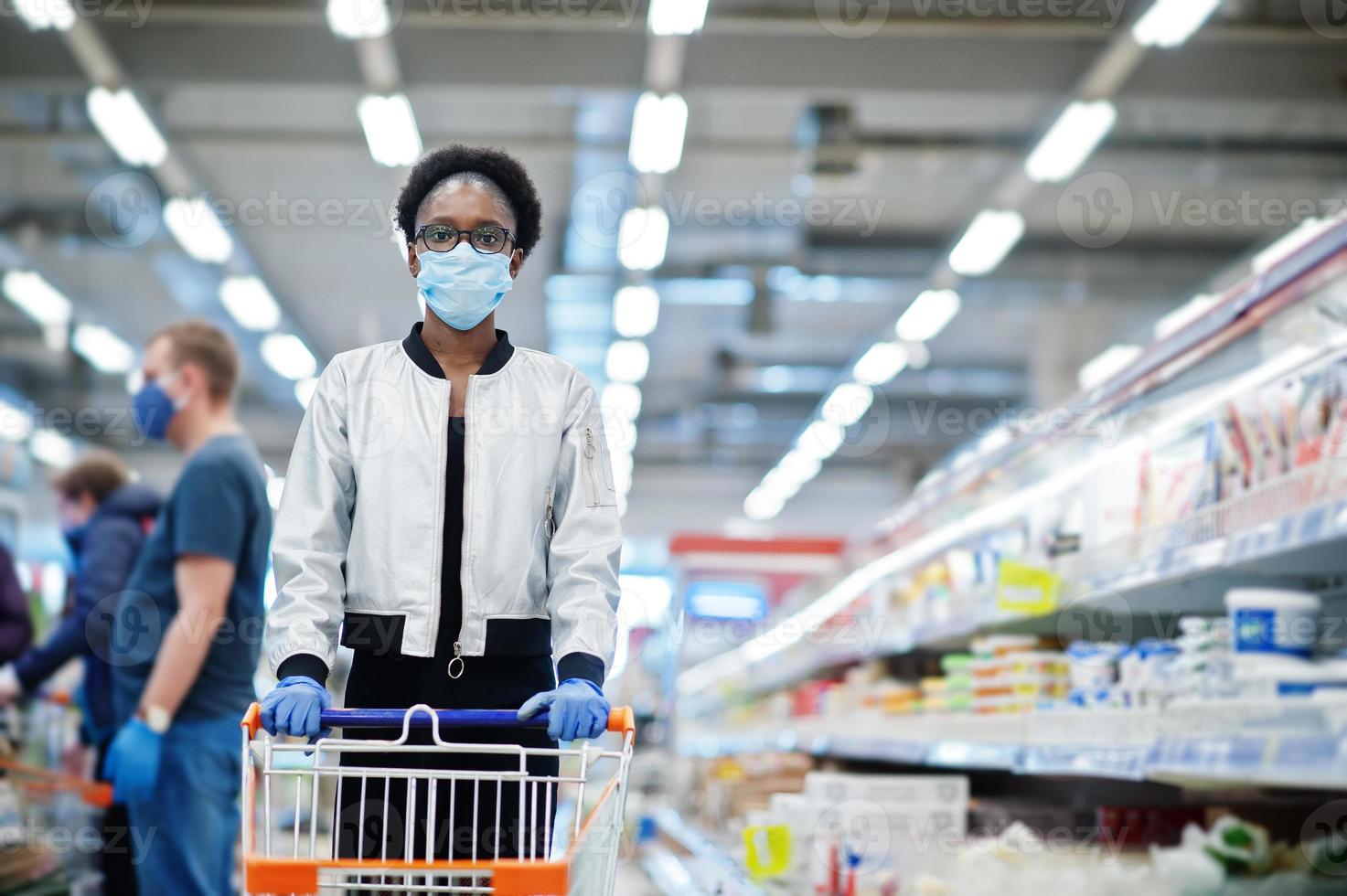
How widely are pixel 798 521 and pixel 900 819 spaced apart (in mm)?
19515

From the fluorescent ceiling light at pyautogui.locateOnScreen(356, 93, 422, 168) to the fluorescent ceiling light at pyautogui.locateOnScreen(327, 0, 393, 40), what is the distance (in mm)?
699

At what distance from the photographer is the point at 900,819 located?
12.5 feet

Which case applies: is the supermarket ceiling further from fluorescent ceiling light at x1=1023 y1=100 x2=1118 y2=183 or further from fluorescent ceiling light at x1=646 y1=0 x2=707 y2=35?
fluorescent ceiling light at x1=646 y1=0 x2=707 y2=35

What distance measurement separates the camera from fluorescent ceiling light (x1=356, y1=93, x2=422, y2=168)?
739 cm

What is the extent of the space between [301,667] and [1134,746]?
1.56 metres

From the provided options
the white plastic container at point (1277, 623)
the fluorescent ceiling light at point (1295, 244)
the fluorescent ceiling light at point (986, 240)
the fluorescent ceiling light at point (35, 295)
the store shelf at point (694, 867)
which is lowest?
the store shelf at point (694, 867)

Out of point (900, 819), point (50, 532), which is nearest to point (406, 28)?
point (900, 819)

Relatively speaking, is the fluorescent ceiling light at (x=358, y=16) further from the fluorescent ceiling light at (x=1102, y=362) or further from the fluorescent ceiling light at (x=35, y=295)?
the fluorescent ceiling light at (x=35, y=295)

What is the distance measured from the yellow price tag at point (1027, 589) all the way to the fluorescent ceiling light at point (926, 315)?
829 cm

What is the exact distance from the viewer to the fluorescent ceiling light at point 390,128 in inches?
291
